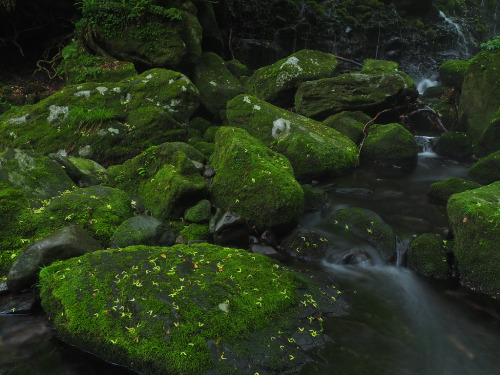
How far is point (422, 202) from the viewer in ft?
26.8

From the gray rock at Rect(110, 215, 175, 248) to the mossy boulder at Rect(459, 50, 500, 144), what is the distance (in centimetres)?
967

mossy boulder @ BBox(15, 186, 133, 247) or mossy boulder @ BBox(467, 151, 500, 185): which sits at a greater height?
mossy boulder @ BBox(15, 186, 133, 247)

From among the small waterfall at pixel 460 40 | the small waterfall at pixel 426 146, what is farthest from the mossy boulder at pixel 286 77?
the small waterfall at pixel 460 40

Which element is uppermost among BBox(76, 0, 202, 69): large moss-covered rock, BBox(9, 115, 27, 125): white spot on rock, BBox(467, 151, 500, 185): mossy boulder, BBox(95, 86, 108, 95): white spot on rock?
BBox(76, 0, 202, 69): large moss-covered rock

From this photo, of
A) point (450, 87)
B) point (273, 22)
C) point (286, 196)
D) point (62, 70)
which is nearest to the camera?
point (286, 196)

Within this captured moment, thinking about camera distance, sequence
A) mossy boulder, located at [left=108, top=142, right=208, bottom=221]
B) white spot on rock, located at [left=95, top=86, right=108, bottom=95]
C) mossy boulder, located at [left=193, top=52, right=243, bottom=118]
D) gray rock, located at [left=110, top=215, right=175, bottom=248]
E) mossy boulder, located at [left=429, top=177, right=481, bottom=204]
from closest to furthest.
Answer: gray rock, located at [left=110, top=215, right=175, bottom=248] → mossy boulder, located at [left=108, top=142, right=208, bottom=221] → mossy boulder, located at [left=429, top=177, right=481, bottom=204] → white spot on rock, located at [left=95, top=86, right=108, bottom=95] → mossy boulder, located at [left=193, top=52, right=243, bottom=118]

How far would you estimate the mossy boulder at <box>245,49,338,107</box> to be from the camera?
12078mm

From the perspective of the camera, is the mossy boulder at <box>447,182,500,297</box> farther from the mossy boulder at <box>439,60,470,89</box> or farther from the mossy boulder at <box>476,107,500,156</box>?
the mossy boulder at <box>439,60,470,89</box>

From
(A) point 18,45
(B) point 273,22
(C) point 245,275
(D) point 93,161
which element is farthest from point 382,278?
(B) point 273,22

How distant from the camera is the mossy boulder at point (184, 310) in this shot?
3.38m

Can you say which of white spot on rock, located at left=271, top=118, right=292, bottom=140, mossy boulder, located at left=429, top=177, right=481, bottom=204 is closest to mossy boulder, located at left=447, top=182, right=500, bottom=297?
mossy boulder, located at left=429, top=177, right=481, bottom=204

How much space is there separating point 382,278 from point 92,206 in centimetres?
471

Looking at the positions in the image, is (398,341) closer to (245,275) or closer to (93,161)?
(245,275)

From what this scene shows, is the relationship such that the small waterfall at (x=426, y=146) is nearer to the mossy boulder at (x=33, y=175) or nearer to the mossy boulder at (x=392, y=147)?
the mossy boulder at (x=392, y=147)
